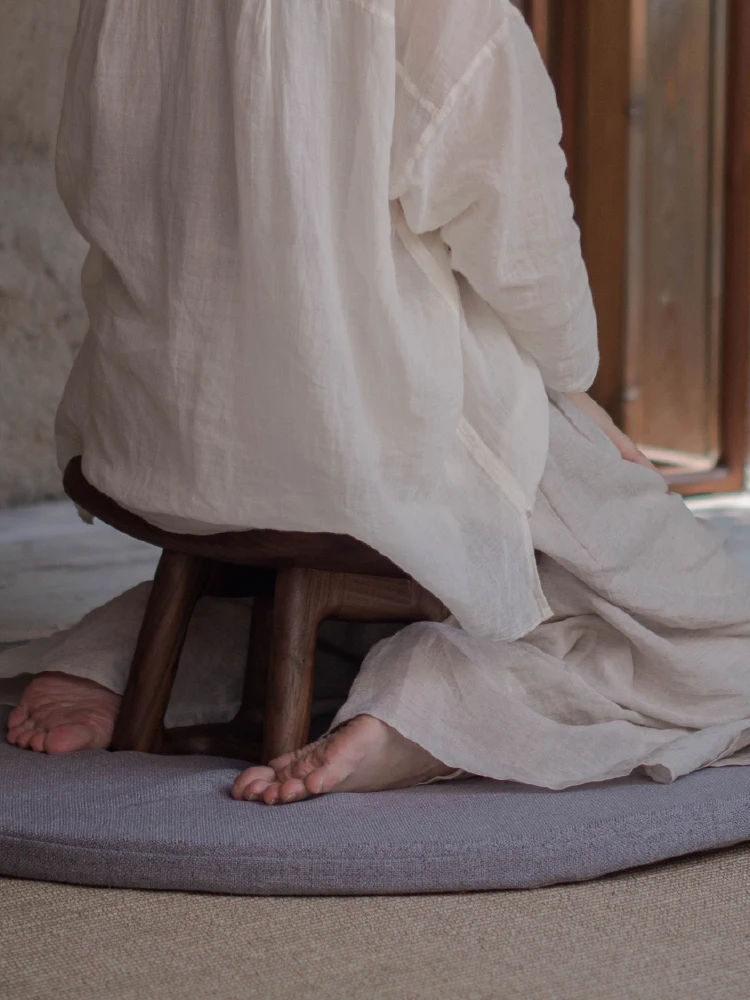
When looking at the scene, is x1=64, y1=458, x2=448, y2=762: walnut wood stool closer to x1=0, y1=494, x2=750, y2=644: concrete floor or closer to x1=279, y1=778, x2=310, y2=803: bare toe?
x1=279, y1=778, x2=310, y2=803: bare toe

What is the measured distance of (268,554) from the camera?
1130 mm

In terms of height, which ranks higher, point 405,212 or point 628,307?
point 405,212

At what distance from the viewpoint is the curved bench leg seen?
1.26 meters

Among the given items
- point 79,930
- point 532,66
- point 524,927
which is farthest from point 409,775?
point 532,66

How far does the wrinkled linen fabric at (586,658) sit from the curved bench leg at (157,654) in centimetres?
9

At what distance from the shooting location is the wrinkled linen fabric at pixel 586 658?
1177 millimetres

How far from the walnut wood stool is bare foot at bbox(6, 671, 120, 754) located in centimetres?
3

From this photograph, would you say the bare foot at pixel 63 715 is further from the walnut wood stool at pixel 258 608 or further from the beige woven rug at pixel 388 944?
the beige woven rug at pixel 388 944

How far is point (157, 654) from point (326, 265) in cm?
45

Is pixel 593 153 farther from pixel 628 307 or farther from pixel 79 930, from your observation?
pixel 79 930

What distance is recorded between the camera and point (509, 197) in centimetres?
109

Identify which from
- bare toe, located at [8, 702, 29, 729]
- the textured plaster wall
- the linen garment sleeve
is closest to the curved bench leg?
bare toe, located at [8, 702, 29, 729]

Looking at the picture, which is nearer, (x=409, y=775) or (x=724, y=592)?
(x=409, y=775)

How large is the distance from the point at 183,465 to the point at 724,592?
0.60 metres
